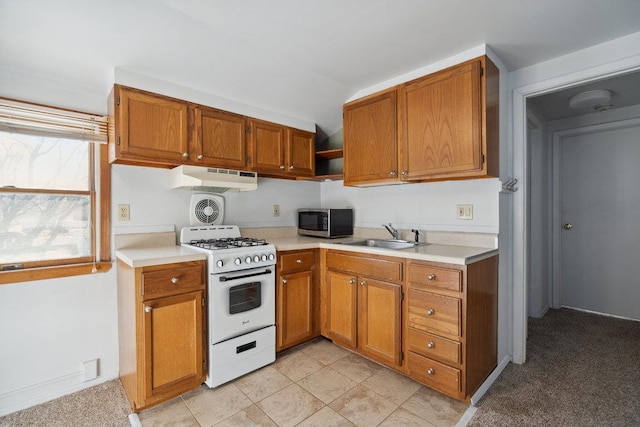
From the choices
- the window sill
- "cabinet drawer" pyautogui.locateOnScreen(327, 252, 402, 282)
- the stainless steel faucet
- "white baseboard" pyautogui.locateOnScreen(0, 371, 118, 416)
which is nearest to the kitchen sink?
the stainless steel faucet

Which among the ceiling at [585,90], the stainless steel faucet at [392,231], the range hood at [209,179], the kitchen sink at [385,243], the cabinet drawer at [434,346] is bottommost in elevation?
the cabinet drawer at [434,346]

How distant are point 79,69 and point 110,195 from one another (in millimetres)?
831

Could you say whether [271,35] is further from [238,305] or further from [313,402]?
[313,402]

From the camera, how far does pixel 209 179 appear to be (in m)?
2.29

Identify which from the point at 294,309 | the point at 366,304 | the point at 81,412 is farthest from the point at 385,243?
the point at 81,412

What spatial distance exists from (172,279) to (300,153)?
1.67 m

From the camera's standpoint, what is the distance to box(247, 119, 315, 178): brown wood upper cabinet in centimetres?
264

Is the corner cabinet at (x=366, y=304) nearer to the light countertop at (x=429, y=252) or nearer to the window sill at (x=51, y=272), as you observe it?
the light countertop at (x=429, y=252)

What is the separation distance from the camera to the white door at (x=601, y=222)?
3.08 metres

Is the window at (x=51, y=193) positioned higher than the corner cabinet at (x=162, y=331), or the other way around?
the window at (x=51, y=193)

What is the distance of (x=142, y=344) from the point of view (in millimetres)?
1734

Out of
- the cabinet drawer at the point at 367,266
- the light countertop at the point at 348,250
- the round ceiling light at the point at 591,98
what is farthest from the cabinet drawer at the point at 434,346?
the round ceiling light at the point at 591,98

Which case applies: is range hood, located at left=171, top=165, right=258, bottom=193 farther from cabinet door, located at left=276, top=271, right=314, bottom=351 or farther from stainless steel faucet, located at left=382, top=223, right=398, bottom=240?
stainless steel faucet, located at left=382, top=223, right=398, bottom=240

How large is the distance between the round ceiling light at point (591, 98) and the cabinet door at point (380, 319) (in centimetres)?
234
